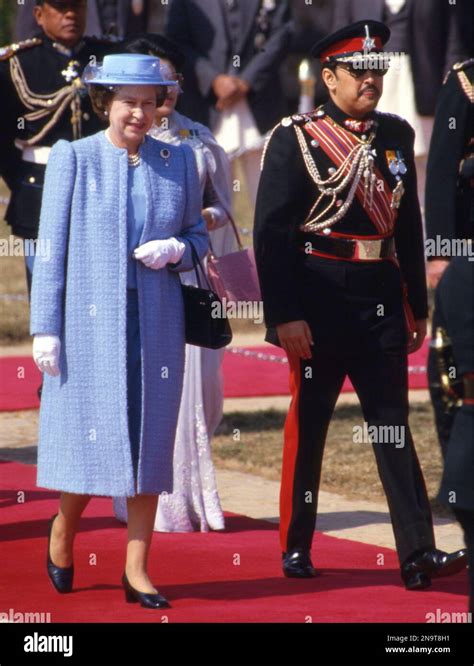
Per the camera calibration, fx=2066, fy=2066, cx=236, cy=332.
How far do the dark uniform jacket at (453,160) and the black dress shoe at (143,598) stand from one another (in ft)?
4.68

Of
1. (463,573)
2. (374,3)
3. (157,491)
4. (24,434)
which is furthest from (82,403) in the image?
(374,3)

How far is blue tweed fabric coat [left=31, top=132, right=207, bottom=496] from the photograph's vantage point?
6.21m

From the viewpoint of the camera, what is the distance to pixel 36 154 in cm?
827

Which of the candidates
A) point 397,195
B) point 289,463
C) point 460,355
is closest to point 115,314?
point 289,463

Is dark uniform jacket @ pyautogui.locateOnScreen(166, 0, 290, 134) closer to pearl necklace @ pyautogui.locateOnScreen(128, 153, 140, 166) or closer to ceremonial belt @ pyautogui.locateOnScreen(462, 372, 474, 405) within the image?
pearl necklace @ pyautogui.locateOnScreen(128, 153, 140, 166)

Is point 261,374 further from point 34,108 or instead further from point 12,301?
point 34,108

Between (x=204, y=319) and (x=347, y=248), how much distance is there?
57cm

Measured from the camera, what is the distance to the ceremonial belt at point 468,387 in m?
4.87

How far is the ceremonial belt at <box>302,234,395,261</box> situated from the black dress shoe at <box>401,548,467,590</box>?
0.96m


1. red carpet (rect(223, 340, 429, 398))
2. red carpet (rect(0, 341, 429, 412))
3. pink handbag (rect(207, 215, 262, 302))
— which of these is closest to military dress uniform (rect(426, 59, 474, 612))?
pink handbag (rect(207, 215, 262, 302))

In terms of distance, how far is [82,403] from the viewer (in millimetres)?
6250

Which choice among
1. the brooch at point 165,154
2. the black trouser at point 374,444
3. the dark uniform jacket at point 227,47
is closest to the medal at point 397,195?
the black trouser at point 374,444
